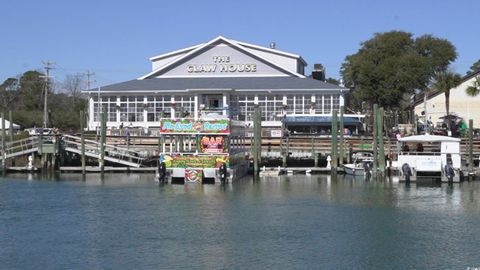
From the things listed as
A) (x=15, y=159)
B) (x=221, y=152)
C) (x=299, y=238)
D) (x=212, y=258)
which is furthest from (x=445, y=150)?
→ (x=15, y=159)

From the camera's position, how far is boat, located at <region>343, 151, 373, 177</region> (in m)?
54.1

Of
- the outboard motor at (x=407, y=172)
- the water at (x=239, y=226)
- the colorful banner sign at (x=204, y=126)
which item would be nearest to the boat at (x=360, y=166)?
the outboard motor at (x=407, y=172)

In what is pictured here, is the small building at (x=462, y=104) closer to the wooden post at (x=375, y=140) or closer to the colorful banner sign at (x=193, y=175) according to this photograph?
the wooden post at (x=375, y=140)

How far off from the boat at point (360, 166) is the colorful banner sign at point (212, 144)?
11.6 metres

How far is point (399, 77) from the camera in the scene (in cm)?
8225

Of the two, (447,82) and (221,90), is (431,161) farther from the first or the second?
(221,90)

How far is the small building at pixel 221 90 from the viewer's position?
238 feet

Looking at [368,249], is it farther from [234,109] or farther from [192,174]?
[234,109]

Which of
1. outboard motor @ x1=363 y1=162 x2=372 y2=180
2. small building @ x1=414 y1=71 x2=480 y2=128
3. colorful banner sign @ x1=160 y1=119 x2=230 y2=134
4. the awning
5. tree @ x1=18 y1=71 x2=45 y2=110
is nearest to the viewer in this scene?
colorful banner sign @ x1=160 y1=119 x2=230 y2=134

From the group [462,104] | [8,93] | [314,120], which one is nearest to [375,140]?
[314,120]

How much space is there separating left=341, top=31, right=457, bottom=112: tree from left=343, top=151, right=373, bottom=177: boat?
24.7 metres

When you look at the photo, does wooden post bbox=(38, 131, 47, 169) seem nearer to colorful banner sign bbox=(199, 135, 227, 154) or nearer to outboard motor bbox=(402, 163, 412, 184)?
colorful banner sign bbox=(199, 135, 227, 154)

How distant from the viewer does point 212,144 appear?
48.9m

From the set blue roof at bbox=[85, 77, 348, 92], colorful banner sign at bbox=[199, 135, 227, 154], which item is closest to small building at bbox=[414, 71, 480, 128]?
blue roof at bbox=[85, 77, 348, 92]
